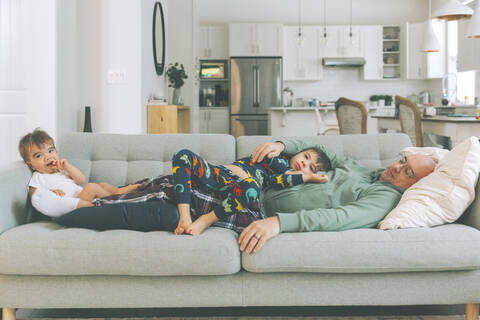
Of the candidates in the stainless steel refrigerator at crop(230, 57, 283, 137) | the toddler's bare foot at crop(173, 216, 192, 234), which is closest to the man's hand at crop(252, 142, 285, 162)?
the toddler's bare foot at crop(173, 216, 192, 234)

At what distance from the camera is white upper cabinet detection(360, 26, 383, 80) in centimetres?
883

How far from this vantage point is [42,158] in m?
2.10

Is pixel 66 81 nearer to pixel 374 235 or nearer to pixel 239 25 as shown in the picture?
pixel 374 235

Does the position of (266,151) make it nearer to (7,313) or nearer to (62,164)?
(62,164)

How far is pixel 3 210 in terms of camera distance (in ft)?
5.90

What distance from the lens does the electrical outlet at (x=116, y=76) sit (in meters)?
3.97

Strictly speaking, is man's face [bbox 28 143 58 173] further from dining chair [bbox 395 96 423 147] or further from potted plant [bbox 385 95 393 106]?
potted plant [bbox 385 95 393 106]

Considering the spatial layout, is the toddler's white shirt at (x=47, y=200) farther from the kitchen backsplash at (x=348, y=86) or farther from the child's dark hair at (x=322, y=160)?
the kitchen backsplash at (x=348, y=86)

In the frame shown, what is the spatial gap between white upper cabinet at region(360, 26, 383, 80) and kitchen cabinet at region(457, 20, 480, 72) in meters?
1.50

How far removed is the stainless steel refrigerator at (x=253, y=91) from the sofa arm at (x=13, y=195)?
6.79 meters

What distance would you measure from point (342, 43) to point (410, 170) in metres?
7.29

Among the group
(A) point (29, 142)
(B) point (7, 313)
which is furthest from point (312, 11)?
(B) point (7, 313)

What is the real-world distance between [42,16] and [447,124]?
3357 millimetres

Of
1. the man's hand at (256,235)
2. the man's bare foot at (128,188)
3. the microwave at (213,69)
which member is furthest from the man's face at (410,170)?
the microwave at (213,69)
